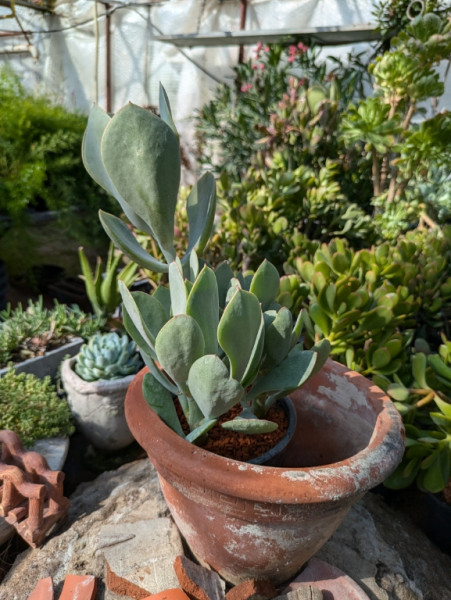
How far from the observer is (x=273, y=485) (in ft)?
2.17

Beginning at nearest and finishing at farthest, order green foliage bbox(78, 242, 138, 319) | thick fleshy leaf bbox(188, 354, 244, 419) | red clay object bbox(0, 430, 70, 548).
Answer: thick fleshy leaf bbox(188, 354, 244, 419) → red clay object bbox(0, 430, 70, 548) → green foliage bbox(78, 242, 138, 319)

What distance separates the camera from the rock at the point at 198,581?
0.82 m

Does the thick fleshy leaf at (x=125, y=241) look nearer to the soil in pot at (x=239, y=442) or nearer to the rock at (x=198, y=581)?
the soil in pot at (x=239, y=442)

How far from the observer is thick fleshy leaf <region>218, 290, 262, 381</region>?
2.17ft

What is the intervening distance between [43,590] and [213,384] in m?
0.64

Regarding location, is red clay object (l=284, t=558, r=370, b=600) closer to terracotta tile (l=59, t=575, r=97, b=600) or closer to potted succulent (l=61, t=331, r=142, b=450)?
terracotta tile (l=59, t=575, r=97, b=600)

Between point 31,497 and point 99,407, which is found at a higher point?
point 31,497

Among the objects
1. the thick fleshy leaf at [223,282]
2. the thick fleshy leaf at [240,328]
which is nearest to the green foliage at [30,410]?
the thick fleshy leaf at [223,282]

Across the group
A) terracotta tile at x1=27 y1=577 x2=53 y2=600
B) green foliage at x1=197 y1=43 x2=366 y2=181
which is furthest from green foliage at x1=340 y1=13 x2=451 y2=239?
terracotta tile at x1=27 y1=577 x2=53 y2=600

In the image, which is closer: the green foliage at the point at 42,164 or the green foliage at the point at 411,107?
the green foliage at the point at 411,107

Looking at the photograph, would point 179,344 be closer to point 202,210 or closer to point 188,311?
point 188,311

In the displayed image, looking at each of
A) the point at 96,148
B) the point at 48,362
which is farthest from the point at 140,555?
the point at 48,362

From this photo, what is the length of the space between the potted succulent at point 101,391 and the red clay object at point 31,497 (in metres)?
0.39

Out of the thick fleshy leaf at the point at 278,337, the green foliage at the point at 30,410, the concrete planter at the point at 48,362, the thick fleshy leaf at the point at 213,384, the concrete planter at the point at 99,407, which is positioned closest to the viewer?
the thick fleshy leaf at the point at 213,384
